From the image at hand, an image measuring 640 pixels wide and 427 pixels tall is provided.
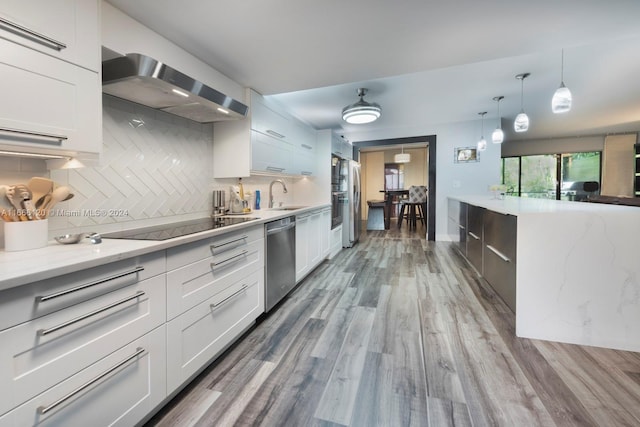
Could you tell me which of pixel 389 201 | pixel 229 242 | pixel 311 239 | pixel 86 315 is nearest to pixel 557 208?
pixel 311 239

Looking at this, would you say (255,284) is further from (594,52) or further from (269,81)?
(594,52)

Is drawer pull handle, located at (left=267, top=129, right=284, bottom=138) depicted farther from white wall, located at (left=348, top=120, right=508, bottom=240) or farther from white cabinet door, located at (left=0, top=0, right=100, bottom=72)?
white wall, located at (left=348, top=120, right=508, bottom=240)

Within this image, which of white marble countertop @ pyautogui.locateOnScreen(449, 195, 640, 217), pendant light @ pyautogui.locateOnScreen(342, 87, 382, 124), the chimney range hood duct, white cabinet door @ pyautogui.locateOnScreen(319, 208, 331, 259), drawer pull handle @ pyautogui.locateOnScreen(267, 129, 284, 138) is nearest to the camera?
the chimney range hood duct

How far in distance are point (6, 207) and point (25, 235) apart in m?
0.24

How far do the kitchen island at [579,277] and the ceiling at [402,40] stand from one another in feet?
3.95

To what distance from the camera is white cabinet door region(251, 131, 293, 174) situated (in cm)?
264

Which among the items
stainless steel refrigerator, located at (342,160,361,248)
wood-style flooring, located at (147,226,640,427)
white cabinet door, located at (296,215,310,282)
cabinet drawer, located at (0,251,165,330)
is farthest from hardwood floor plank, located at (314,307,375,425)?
stainless steel refrigerator, located at (342,160,361,248)

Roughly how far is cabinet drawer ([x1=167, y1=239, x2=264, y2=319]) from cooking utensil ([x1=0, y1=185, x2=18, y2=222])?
0.62 m

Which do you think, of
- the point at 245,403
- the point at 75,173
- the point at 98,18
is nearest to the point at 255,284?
the point at 245,403

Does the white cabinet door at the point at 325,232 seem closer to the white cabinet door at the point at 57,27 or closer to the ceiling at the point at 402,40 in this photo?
the ceiling at the point at 402,40

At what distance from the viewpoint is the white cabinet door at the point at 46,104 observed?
1009 mm

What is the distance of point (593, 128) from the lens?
6344 millimetres

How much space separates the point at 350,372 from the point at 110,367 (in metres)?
1.15

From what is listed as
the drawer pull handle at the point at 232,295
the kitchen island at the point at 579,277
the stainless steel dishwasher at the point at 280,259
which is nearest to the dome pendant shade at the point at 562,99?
the kitchen island at the point at 579,277
